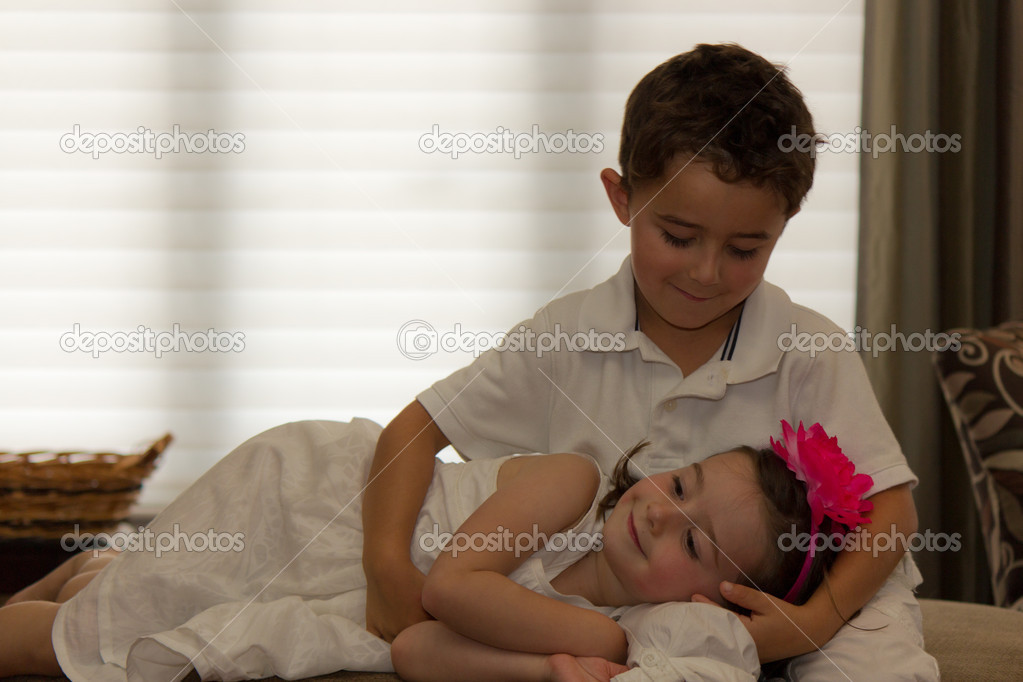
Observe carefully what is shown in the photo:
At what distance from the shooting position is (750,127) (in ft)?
3.45

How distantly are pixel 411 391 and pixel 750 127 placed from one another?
1.21 meters

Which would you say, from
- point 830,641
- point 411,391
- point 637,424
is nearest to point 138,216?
point 411,391

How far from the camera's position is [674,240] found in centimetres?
108

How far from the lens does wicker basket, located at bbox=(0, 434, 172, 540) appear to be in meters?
1.68

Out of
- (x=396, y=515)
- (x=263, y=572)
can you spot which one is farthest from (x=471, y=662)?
(x=263, y=572)

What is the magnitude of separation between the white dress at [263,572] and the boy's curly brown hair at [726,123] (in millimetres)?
444

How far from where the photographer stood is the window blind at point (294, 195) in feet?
6.77

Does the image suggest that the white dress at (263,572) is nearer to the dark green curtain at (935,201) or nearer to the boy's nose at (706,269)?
the boy's nose at (706,269)
